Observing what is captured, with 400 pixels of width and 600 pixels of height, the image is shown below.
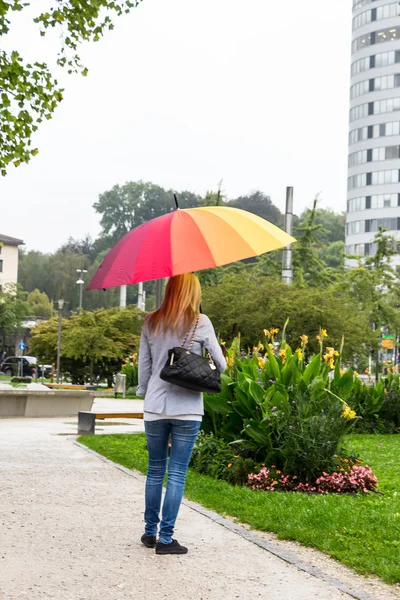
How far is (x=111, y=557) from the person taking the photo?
582 cm

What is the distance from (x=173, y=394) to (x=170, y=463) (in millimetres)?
481

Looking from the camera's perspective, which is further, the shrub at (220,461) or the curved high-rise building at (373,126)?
the curved high-rise building at (373,126)

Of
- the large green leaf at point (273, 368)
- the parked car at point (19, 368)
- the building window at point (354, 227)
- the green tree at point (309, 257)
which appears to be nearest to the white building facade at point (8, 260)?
the building window at point (354, 227)

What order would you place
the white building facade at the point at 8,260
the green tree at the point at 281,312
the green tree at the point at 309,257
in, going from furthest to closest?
the white building facade at the point at 8,260 < the green tree at the point at 309,257 < the green tree at the point at 281,312

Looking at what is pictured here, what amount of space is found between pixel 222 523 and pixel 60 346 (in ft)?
105

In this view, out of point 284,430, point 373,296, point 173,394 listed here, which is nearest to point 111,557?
point 173,394

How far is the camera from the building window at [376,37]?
104m

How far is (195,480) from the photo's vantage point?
931cm

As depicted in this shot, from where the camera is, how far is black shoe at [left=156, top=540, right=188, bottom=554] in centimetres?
594

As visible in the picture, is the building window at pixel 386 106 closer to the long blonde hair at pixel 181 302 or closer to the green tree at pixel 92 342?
the green tree at pixel 92 342

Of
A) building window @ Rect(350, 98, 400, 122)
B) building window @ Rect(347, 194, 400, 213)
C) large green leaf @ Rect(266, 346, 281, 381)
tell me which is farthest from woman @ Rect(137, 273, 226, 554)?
building window @ Rect(350, 98, 400, 122)

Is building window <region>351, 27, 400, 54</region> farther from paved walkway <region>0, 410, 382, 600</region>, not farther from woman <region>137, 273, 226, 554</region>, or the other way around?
woman <region>137, 273, 226, 554</region>

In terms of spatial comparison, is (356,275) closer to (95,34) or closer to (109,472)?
(95,34)

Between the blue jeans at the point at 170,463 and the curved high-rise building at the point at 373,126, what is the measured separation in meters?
98.2
